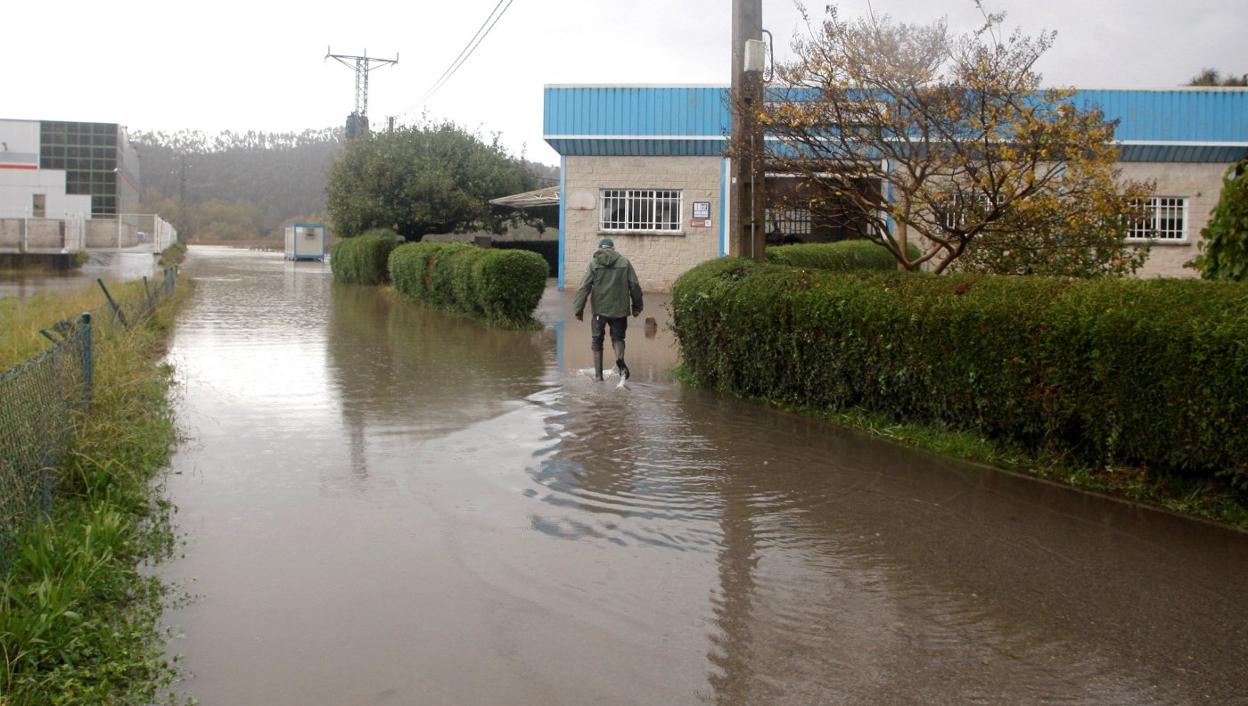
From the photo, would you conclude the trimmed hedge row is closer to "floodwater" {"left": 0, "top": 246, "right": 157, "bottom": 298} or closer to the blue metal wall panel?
"floodwater" {"left": 0, "top": 246, "right": 157, "bottom": 298}

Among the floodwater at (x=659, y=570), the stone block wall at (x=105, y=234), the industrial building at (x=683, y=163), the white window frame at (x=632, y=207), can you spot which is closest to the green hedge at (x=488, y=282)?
the industrial building at (x=683, y=163)

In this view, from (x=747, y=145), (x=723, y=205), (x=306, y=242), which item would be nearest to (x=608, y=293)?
(x=747, y=145)

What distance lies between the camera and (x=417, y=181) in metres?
37.6

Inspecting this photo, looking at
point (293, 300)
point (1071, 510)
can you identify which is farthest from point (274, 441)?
point (293, 300)

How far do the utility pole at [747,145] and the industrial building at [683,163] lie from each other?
50.0ft

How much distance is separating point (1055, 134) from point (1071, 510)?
6006 millimetres

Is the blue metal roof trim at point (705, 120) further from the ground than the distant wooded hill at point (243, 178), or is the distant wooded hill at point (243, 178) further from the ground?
the distant wooded hill at point (243, 178)

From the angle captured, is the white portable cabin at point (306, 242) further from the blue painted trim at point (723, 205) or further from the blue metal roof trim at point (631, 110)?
the blue painted trim at point (723, 205)

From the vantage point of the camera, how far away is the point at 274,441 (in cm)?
941

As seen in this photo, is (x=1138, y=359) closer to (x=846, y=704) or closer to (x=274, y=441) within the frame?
(x=846, y=704)

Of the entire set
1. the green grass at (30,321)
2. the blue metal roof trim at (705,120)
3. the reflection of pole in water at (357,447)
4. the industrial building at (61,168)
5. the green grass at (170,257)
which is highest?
the industrial building at (61,168)

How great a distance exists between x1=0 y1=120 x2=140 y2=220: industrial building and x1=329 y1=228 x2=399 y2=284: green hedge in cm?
3494

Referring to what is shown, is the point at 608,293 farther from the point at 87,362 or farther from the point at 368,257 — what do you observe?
the point at 368,257

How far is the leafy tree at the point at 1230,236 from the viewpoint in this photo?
380 inches
